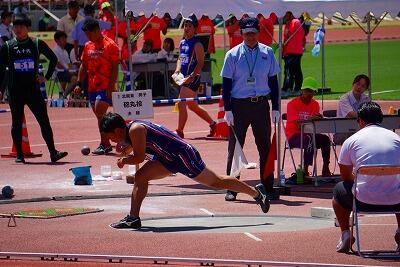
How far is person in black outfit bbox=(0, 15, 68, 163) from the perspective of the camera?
754 inches

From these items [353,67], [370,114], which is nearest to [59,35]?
[353,67]

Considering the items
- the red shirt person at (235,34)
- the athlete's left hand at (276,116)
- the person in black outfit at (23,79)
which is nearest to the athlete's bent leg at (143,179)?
the athlete's left hand at (276,116)

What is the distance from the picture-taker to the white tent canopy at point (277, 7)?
15758mm

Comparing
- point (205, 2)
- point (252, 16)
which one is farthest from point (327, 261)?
point (205, 2)

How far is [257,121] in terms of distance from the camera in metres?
15.3

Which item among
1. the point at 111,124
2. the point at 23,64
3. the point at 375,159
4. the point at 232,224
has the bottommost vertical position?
the point at 232,224

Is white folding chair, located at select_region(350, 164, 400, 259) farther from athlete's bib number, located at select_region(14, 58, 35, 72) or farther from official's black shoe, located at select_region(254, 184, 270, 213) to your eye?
athlete's bib number, located at select_region(14, 58, 35, 72)

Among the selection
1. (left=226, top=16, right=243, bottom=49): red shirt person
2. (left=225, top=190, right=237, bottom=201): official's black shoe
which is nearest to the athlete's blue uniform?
(left=225, top=190, right=237, bottom=201): official's black shoe

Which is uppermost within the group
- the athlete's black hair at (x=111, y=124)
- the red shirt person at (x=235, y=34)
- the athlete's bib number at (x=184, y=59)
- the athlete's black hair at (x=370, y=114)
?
the red shirt person at (x=235, y=34)

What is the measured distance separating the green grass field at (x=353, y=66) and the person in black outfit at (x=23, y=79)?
35.9 feet

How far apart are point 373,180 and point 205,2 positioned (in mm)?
6066

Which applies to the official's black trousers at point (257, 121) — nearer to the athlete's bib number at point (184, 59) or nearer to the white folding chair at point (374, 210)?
the white folding chair at point (374, 210)

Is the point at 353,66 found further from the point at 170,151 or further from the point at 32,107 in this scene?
the point at 170,151

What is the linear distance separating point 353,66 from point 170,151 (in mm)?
26399
